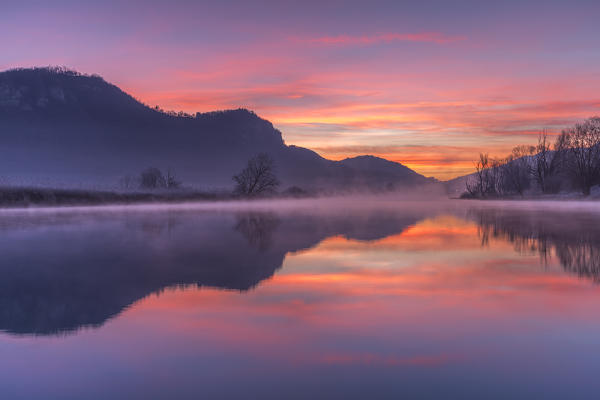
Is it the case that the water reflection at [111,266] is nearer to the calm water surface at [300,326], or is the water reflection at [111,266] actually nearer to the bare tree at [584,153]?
the calm water surface at [300,326]

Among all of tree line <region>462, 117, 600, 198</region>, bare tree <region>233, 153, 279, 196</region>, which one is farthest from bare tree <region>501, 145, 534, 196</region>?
bare tree <region>233, 153, 279, 196</region>

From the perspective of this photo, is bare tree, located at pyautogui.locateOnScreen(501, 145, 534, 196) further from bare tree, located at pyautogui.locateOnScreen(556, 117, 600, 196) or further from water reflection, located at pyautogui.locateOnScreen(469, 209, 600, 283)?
water reflection, located at pyautogui.locateOnScreen(469, 209, 600, 283)

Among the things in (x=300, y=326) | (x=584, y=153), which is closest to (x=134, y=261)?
(x=300, y=326)

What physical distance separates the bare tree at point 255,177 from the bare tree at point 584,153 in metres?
50.1

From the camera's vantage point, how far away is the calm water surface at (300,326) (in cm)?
480

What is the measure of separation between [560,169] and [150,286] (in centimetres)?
10184

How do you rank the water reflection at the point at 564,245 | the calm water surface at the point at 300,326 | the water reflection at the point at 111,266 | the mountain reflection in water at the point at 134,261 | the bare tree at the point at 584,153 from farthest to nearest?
the bare tree at the point at 584,153 < the water reflection at the point at 564,245 < the mountain reflection in water at the point at 134,261 < the water reflection at the point at 111,266 < the calm water surface at the point at 300,326

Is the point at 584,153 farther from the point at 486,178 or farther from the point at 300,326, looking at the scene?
the point at 300,326

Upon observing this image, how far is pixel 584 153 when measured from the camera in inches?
3349

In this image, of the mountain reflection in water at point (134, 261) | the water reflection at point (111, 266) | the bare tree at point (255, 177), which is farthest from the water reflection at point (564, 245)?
the bare tree at point (255, 177)

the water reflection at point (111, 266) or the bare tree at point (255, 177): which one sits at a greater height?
the bare tree at point (255, 177)

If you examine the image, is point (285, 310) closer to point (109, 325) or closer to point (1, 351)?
point (109, 325)

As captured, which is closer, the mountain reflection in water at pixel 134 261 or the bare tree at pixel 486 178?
the mountain reflection in water at pixel 134 261

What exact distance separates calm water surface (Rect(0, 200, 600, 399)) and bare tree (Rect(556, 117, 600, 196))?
76.2 meters
